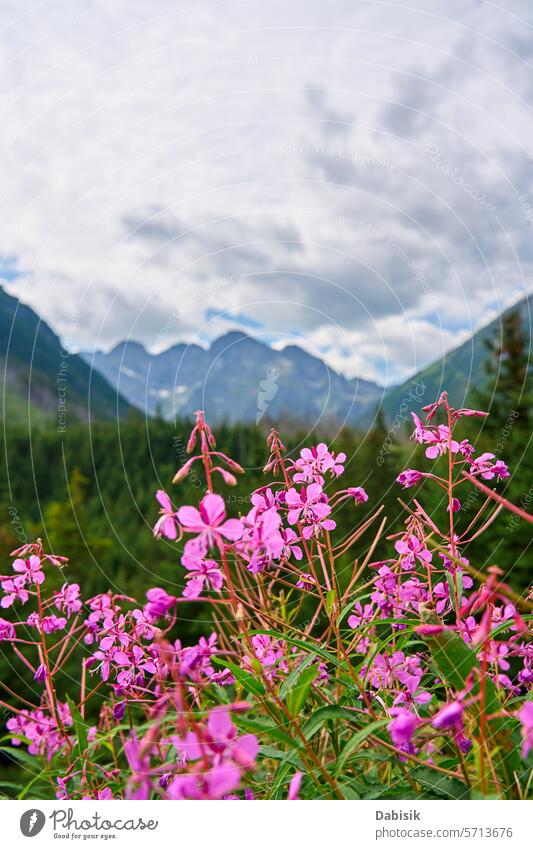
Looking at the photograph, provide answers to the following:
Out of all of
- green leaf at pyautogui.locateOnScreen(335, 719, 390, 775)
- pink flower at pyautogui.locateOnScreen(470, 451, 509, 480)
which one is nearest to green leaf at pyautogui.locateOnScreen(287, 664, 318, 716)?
green leaf at pyautogui.locateOnScreen(335, 719, 390, 775)

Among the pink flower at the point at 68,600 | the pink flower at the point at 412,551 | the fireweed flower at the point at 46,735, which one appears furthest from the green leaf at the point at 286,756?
the fireweed flower at the point at 46,735

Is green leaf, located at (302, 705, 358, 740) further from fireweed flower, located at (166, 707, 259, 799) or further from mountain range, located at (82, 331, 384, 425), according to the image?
mountain range, located at (82, 331, 384, 425)

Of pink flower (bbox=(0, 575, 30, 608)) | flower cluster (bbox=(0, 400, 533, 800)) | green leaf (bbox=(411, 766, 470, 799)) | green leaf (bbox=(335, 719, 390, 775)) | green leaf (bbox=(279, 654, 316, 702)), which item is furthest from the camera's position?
pink flower (bbox=(0, 575, 30, 608))

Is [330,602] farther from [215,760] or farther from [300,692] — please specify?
[215,760]

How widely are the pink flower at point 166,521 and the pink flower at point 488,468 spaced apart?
900mm

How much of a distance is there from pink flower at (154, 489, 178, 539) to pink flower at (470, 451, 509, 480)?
90 cm

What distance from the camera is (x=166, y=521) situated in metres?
0.87

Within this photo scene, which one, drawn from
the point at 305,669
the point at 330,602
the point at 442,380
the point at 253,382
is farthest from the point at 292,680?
the point at 253,382

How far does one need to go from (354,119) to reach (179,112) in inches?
28.9

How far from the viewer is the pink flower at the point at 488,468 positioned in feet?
4.65

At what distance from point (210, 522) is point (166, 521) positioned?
71 millimetres

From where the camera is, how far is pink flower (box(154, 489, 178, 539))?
2.78 feet

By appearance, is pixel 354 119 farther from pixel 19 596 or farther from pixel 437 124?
pixel 19 596

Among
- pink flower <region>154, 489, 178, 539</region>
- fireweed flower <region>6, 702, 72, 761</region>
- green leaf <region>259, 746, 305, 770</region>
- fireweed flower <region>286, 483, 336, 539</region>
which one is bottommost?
fireweed flower <region>6, 702, 72, 761</region>
